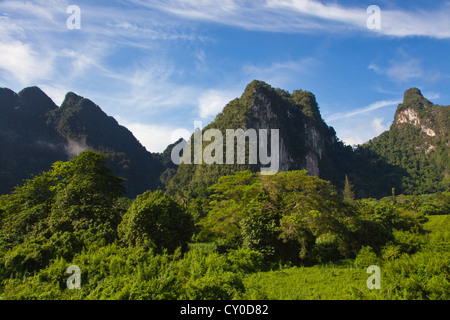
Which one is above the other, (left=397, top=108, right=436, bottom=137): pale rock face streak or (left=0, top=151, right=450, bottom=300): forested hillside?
→ (left=397, top=108, right=436, bottom=137): pale rock face streak

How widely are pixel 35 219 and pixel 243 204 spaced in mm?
11019

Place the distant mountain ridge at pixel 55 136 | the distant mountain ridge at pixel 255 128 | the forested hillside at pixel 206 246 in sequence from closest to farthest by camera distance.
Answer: the forested hillside at pixel 206 246 < the distant mountain ridge at pixel 255 128 < the distant mountain ridge at pixel 55 136

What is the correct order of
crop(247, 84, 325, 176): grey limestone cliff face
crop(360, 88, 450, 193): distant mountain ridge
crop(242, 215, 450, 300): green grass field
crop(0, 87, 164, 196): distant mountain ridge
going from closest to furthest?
crop(242, 215, 450, 300): green grass field < crop(247, 84, 325, 176): grey limestone cliff face < crop(0, 87, 164, 196): distant mountain ridge < crop(360, 88, 450, 193): distant mountain ridge

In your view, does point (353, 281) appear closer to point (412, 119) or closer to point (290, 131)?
point (290, 131)

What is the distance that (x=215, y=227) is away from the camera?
14977 mm

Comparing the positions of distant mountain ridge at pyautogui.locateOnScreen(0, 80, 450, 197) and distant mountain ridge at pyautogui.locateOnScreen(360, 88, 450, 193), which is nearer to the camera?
distant mountain ridge at pyautogui.locateOnScreen(0, 80, 450, 197)

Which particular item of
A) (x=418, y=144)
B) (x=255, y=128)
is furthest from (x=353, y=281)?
(x=418, y=144)

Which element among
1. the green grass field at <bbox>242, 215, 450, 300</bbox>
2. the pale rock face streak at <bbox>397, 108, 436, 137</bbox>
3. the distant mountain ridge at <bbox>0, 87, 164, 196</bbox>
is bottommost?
the green grass field at <bbox>242, 215, 450, 300</bbox>

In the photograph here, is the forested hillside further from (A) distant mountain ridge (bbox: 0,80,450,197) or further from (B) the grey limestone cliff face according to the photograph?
(B) the grey limestone cliff face

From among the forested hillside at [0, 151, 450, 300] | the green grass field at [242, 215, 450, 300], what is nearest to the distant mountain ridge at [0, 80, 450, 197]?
the forested hillside at [0, 151, 450, 300]

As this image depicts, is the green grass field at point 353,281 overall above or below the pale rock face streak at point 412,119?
A: below

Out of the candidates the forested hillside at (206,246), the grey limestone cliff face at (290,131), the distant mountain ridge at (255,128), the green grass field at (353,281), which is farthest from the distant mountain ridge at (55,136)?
the green grass field at (353,281)

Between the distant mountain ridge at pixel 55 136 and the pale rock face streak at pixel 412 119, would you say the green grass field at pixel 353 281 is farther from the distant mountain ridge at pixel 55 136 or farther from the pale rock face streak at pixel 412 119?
the pale rock face streak at pixel 412 119
